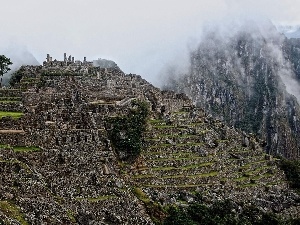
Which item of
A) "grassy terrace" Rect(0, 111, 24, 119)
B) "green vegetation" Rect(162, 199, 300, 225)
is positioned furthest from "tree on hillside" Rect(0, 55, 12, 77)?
"green vegetation" Rect(162, 199, 300, 225)

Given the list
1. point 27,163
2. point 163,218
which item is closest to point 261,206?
point 163,218

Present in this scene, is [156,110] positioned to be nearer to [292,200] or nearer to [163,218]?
[292,200]

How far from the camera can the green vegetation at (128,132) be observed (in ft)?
166

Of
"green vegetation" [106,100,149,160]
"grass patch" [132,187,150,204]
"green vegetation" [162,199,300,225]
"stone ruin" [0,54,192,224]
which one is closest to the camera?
"stone ruin" [0,54,192,224]

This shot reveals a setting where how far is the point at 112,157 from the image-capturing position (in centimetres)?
4766

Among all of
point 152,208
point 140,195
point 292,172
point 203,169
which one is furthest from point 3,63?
point 292,172

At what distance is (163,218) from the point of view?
43.7 metres

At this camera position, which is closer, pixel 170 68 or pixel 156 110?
pixel 156 110

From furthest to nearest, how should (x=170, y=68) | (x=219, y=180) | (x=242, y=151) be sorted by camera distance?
(x=170, y=68)
(x=242, y=151)
(x=219, y=180)

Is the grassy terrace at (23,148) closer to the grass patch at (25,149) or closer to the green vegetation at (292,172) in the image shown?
the grass patch at (25,149)

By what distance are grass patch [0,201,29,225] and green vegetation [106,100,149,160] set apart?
777 inches

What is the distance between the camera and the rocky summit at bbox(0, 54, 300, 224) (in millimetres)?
37094

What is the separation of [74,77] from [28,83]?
5706 mm

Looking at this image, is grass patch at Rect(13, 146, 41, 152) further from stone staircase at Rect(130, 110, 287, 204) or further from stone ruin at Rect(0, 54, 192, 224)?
stone staircase at Rect(130, 110, 287, 204)
